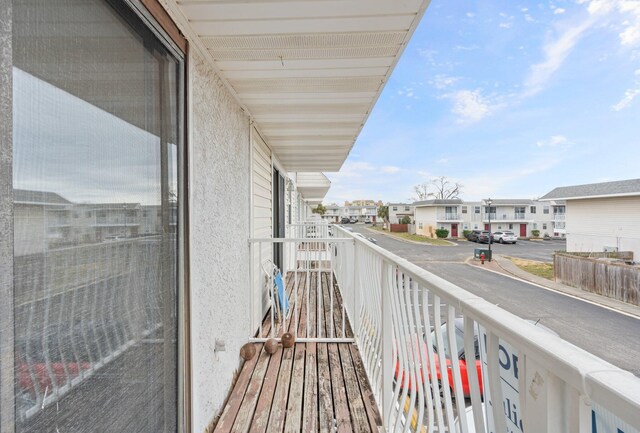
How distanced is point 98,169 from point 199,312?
0.95 metres

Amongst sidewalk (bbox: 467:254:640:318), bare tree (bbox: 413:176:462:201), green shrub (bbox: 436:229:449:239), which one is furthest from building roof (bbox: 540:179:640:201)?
bare tree (bbox: 413:176:462:201)

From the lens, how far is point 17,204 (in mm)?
628

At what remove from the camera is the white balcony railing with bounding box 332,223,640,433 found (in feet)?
1.34

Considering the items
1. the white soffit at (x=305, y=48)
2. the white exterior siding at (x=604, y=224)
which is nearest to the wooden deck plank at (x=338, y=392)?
the white soffit at (x=305, y=48)

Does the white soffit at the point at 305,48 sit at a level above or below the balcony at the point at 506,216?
above

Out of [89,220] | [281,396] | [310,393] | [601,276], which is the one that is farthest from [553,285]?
[89,220]

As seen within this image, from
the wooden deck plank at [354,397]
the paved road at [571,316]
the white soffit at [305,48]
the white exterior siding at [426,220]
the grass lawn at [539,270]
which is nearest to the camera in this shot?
the white soffit at [305,48]

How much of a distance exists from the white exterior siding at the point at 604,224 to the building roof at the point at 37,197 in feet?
60.8

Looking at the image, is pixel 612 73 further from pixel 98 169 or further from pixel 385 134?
pixel 98 169

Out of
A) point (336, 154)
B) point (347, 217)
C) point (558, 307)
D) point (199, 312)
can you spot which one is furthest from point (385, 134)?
point (347, 217)

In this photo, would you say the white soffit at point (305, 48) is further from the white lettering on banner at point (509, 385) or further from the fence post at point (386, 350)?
the white lettering on banner at point (509, 385)

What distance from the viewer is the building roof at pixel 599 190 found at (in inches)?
537

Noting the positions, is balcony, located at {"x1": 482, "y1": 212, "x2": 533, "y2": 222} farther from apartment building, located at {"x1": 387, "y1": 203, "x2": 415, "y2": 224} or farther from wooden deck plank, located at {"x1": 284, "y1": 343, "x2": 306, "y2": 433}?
wooden deck plank, located at {"x1": 284, "y1": 343, "x2": 306, "y2": 433}

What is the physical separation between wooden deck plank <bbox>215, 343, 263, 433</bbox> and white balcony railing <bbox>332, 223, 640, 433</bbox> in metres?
0.95
